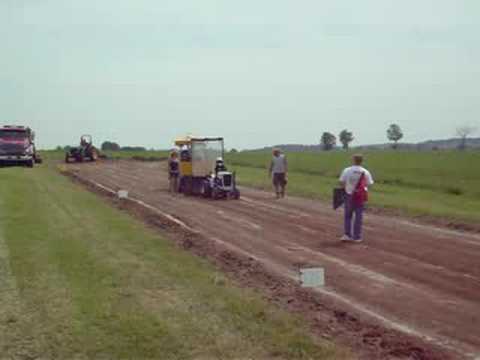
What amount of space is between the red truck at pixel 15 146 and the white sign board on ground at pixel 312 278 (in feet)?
136

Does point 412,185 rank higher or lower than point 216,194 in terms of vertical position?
lower

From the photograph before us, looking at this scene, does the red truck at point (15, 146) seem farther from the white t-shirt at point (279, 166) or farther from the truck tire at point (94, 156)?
the white t-shirt at point (279, 166)

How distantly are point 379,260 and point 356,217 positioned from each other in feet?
8.93

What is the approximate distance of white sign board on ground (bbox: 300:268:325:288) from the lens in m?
10.5

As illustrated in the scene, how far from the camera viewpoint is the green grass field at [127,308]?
731 cm

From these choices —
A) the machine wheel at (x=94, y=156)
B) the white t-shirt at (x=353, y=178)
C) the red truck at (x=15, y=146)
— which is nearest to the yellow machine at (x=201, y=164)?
the white t-shirt at (x=353, y=178)

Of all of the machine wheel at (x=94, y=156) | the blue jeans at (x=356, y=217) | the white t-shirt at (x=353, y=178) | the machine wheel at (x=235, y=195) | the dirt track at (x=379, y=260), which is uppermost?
the white t-shirt at (x=353, y=178)

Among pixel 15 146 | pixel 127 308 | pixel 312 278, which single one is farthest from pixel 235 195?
pixel 15 146

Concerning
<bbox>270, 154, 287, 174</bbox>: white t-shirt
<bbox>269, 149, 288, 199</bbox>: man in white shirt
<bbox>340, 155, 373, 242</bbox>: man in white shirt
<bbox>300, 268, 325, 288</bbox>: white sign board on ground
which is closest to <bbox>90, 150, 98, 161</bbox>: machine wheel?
<bbox>269, 149, 288, 199</bbox>: man in white shirt

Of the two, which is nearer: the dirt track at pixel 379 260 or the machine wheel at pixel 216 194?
the dirt track at pixel 379 260

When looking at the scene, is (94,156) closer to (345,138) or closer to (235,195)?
(235,195)

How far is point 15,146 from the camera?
4903 cm

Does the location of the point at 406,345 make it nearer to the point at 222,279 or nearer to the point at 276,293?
the point at 276,293

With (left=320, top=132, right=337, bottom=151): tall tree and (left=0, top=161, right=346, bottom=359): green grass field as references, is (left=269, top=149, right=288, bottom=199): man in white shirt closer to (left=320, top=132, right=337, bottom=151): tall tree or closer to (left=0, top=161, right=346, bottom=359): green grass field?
(left=0, top=161, right=346, bottom=359): green grass field
